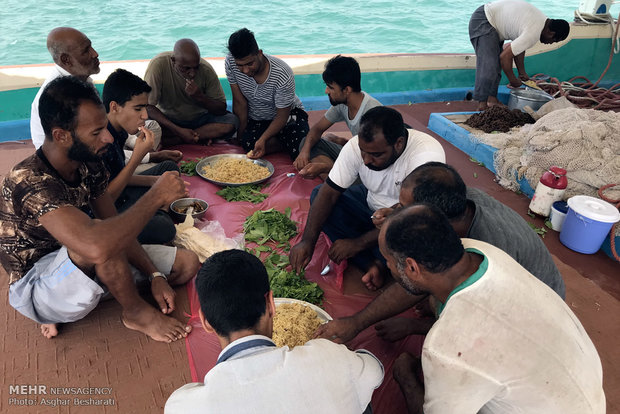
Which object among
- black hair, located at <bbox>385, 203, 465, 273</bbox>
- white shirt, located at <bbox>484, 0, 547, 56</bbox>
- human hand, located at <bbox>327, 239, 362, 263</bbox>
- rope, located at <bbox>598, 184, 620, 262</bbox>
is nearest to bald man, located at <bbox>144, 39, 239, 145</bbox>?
human hand, located at <bbox>327, 239, 362, 263</bbox>

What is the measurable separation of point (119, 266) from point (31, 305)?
0.50 metres

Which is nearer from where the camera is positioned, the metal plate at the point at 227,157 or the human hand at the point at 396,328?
the human hand at the point at 396,328

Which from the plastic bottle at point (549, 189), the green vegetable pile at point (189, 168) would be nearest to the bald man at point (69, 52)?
the green vegetable pile at point (189, 168)

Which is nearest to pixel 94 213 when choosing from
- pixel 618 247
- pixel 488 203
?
pixel 488 203

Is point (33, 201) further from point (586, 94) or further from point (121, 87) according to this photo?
point (586, 94)

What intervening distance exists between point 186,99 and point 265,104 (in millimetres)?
919

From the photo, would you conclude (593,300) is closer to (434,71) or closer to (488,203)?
(488,203)

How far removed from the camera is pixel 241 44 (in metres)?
3.77

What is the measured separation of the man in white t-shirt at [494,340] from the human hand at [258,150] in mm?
2973

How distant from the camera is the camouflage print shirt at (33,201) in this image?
1899mm

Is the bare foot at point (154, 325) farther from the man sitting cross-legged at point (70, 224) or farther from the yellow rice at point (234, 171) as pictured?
the yellow rice at point (234, 171)

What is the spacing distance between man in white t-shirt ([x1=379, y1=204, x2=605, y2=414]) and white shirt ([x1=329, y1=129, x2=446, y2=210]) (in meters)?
1.26

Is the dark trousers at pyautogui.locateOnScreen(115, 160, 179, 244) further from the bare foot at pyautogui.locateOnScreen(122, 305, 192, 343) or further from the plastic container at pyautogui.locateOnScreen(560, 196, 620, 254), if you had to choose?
the plastic container at pyautogui.locateOnScreen(560, 196, 620, 254)

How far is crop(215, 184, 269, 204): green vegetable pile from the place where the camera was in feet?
12.0
